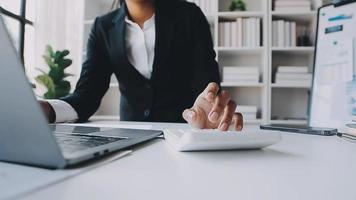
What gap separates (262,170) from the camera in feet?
1.08

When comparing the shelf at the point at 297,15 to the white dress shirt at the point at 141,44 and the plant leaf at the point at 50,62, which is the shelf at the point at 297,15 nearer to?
the white dress shirt at the point at 141,44

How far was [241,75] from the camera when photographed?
237 cm

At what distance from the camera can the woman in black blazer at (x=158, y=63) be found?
48.6 inches

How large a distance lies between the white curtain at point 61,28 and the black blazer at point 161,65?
1.34 m

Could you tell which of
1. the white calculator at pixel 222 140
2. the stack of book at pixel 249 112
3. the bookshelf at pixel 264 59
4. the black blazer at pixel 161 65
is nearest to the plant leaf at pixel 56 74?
the bookshelf at pixel 264 59

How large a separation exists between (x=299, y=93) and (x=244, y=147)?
Result: 2.36 m

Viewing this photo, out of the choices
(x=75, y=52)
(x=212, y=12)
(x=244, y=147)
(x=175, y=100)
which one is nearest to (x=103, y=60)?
(x=175, y=100)

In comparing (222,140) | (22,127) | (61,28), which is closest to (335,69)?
(222,140)

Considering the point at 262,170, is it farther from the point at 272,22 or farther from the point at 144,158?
the point at 272,22

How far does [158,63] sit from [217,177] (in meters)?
0.97

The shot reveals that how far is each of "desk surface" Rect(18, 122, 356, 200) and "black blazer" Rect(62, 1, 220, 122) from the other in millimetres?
793

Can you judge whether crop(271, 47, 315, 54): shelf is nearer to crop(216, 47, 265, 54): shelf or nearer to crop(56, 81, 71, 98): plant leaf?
crop(216, 47, 265, 54): shelf

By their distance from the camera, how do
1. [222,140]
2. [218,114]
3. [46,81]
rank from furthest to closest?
[46,81], [218,114], [222,140]

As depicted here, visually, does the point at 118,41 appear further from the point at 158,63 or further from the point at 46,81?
the point at 46,81
